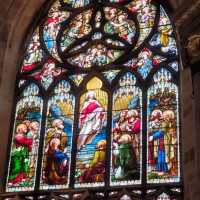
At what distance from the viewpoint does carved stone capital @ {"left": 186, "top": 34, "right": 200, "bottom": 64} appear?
6.81 metres

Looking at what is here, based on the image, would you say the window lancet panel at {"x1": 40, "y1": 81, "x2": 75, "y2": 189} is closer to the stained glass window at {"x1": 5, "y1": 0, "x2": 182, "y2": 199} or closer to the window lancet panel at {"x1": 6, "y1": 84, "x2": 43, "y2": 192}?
the stained glass window at {"x1": 5, "y1": 0, "x2": 182, "y2": 199}

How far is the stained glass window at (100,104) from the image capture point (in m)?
10.0

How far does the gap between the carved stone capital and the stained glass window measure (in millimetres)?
3213

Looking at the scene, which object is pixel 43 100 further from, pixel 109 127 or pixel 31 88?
pixel 109 127

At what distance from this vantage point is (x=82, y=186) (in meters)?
10.1

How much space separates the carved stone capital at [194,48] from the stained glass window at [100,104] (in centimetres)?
321

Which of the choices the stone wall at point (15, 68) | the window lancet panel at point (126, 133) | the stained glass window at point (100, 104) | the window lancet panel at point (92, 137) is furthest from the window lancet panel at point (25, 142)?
the window lancet panel at point (126, 133)

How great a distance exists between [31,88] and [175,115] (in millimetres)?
2827

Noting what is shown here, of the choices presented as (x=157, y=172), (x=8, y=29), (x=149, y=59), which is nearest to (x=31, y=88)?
(x=8, y=29)

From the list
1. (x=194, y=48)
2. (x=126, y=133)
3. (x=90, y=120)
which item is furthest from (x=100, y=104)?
(x=194, y=48)

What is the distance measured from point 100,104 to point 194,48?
13.7 feet

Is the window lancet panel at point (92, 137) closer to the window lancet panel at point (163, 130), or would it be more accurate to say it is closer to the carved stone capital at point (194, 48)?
the window lancet panel at point (163, 130)

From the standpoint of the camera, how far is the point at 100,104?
10852 mm

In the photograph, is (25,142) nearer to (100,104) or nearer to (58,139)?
(58,139)
